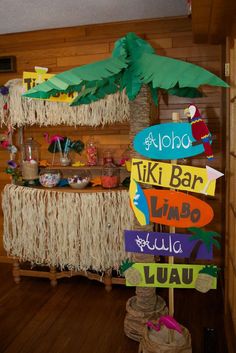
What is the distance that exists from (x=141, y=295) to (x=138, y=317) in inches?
5.2

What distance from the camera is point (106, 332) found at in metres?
2.11

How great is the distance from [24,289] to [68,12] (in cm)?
229

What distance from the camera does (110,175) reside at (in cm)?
268

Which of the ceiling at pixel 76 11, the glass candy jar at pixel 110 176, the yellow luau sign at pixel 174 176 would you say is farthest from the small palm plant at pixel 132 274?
the ceiling at pixel 76 11

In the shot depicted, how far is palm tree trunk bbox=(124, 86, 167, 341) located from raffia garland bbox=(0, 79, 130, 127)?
70 cm

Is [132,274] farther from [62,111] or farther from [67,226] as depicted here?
[62,111]

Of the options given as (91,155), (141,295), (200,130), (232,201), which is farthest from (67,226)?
(200,130)

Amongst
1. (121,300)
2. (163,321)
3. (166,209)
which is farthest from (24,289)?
(166,209)

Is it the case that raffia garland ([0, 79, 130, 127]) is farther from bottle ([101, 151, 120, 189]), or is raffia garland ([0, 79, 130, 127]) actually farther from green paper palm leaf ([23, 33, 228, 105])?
green paper palm leaf ([23, 33, 228, 105])

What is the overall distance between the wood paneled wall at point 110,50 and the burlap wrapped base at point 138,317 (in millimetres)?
1025

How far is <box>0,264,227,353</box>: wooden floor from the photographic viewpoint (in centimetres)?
199

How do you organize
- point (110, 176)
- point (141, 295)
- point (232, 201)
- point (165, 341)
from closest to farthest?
point (165, 341)
point (232, 201)
point (141, 295)
point (110, 176)

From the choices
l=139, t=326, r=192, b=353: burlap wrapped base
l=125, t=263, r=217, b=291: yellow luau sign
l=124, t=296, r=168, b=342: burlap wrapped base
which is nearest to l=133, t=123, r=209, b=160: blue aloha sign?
l=125, t=263, r=217, b=291: yellow luau sign

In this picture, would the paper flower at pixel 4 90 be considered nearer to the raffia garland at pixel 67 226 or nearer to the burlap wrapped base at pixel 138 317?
the raffia garland at pixel 67 226
